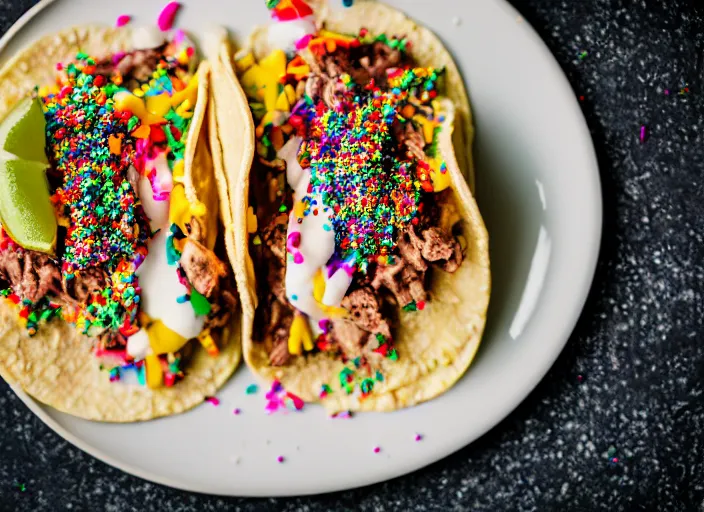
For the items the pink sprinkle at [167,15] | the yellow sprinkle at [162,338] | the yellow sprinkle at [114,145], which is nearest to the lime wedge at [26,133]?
the yellow sprinkle at [114,145]

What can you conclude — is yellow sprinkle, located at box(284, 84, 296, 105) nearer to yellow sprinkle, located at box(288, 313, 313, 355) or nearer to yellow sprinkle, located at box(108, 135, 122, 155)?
yellow sprinkle, located at box(108, 135, 122, 155)

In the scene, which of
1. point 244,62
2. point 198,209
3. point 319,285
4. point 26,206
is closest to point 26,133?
point 26,206

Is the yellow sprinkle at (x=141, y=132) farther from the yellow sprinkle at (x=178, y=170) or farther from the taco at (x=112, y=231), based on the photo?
the yellow sprinkle at (x=178, y=170)

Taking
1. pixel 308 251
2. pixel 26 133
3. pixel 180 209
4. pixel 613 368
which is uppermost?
pixel 26 133

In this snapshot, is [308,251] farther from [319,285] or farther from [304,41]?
[304,41]

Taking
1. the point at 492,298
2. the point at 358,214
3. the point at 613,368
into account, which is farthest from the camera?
the point at 613,368

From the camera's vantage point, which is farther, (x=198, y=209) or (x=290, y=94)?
(x=290, y=94)

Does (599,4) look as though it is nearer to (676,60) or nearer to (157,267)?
(676,60)

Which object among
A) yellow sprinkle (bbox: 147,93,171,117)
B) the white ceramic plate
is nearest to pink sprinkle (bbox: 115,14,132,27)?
the white ceramic plate
